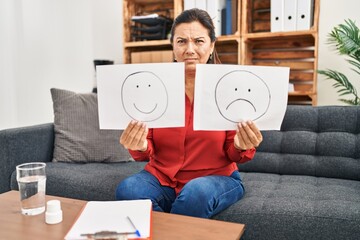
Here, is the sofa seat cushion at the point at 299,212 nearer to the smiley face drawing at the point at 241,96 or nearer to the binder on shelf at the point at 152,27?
the smiley face drawing at the point at 241,96

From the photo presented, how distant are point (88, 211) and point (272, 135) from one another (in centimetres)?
111

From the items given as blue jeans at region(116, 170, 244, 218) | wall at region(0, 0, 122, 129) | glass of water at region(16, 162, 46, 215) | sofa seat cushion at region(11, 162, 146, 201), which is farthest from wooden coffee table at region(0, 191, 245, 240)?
wall at region(0, 0, 122, 129)

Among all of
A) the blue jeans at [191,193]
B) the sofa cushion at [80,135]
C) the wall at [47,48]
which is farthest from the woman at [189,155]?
the wall at [47,48]

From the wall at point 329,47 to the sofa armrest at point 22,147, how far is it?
181cm

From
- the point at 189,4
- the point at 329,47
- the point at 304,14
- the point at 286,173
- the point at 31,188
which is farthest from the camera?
the point at 189,4

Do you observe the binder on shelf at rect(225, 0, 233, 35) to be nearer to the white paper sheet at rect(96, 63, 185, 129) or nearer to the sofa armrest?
the sofa armrest

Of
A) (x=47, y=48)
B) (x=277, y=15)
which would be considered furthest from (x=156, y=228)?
(x=47, y=48)

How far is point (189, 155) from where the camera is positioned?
120 cm

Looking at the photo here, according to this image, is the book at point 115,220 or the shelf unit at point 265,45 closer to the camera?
the book at point 115,220

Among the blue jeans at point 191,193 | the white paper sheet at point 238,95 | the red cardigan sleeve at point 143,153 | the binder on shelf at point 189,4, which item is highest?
the binder on shelf at point 189,4

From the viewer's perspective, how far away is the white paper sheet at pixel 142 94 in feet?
3.23

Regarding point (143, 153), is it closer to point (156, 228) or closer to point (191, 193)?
point (191, 193)

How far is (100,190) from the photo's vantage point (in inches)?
54.8

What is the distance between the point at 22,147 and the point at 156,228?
1136mm
